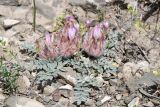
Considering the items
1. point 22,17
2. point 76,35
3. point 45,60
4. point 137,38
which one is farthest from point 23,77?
point 137,38

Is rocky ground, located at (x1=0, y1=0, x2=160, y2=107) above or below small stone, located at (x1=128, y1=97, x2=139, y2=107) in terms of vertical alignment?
above

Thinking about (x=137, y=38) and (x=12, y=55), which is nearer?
(x=12, y=55)

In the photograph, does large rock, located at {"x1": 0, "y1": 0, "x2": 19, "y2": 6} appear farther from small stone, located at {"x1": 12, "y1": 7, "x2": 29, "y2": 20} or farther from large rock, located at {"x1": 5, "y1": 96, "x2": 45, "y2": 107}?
large rock, located at {"x1": 5, "y1": 96, "x2": 45, "y2": 107}

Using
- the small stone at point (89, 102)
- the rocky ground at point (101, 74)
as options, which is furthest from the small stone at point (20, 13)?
the small stone at point (89, 102)

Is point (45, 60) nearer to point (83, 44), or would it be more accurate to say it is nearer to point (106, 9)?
point (83, 44)

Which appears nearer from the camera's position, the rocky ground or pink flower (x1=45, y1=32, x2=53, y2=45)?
the rocky ground

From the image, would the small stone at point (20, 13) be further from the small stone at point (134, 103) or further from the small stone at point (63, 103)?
the small stone at point (134, 103)

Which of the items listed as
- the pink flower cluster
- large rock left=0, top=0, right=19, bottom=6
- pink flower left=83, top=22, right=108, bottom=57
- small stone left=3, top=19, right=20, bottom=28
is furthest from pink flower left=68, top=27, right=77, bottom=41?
large rock left=0, top=0, right=19, bottom=6

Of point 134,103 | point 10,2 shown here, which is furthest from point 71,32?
point 10,2
